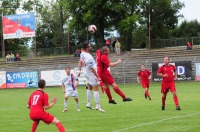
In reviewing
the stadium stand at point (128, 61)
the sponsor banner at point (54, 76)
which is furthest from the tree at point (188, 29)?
the sponsor banner at point (54, 76)

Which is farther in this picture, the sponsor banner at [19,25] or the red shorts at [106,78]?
the sponsor banner at [19,25]

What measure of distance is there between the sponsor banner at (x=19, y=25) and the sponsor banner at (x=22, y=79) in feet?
22.8

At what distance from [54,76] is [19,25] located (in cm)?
1022

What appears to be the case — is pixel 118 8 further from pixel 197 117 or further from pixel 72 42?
pixel 197 117

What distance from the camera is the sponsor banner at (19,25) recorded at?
56062 mm

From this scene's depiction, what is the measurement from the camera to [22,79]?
2007 inches

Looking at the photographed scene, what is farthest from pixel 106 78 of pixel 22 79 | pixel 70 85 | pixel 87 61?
pixel 22 79

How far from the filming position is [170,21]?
8800 centimetres

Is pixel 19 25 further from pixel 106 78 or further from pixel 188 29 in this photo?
pixel 188 29

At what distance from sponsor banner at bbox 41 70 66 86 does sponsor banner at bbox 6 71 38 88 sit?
112 centimetres

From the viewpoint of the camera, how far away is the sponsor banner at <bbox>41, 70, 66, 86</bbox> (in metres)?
49.0

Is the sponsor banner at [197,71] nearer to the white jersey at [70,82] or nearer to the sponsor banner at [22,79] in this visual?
the sponsor banner at [22,79]

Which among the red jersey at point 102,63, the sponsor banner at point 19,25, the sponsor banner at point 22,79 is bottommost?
the sponsor banner at point 22,79

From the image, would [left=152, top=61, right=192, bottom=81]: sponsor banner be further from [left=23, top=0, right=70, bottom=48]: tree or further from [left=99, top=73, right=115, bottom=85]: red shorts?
[left=23, top=0, right=70, bottom=48]: tree
